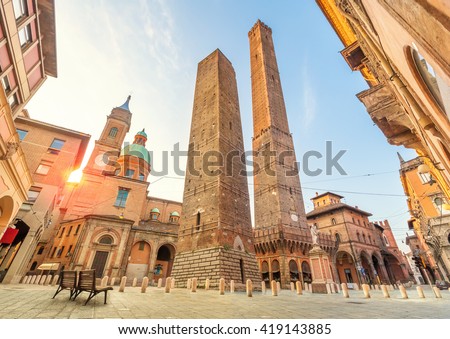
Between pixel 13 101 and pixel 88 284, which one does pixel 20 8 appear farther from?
pixel 88 284

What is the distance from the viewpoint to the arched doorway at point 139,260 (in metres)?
20.9

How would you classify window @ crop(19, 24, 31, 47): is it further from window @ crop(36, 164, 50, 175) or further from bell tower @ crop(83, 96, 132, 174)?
bell tower @ crop(83, 96, 132, 174)

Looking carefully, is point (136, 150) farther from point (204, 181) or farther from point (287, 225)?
point (287, 225)

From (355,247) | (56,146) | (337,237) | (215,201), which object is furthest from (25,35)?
(355,247)

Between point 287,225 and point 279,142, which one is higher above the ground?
point 279,142

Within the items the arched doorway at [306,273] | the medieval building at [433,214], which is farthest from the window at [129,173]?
the medieval building at [433,214]

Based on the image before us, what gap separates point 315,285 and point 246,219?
6.55 meters

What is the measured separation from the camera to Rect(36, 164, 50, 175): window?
58.4ft

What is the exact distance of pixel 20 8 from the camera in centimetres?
880

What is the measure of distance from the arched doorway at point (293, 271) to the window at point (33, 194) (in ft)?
78.5

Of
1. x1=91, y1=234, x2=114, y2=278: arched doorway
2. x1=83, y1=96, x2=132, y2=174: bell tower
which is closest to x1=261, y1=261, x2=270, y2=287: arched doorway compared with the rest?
x1=91, y1=234, x2=114, y2=278: arched doorway
